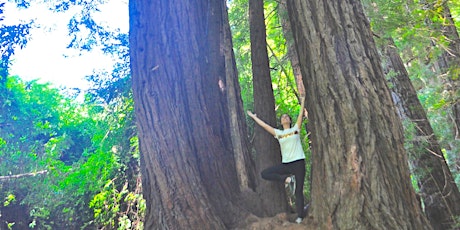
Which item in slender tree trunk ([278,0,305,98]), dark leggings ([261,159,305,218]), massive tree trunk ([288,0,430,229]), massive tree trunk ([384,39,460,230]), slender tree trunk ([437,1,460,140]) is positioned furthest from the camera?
slender tree trunk ([278,0,305,98])

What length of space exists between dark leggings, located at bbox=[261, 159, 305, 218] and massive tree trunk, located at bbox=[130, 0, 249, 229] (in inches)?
19.6

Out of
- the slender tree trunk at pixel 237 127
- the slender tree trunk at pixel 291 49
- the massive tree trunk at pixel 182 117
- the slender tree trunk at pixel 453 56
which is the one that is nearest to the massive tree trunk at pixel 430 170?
the slender tree trunk at pixel 453 56

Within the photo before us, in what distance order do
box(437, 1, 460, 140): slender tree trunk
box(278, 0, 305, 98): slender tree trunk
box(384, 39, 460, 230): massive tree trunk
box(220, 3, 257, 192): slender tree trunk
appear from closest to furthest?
box(220, 3, 257, 192): slender tree trunk → box(384, 39, 460, 230): massive tree trunk → box(437, 1, 460, 140): slender tree trunk → box(278, 0, 305, 98): slender tree trunk

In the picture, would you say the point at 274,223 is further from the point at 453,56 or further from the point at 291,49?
the point at 453,56

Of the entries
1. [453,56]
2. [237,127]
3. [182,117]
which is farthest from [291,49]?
[182,117]

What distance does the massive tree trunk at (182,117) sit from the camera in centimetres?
426

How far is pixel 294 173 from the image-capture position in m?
4.39

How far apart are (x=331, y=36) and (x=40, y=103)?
65.7 feet

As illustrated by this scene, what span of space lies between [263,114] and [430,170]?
9.69 ft

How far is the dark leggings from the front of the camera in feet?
13.9

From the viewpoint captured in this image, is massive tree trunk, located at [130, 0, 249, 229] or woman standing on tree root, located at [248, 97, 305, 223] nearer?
massive tree trunk, located at [130, 0, 249, 229]

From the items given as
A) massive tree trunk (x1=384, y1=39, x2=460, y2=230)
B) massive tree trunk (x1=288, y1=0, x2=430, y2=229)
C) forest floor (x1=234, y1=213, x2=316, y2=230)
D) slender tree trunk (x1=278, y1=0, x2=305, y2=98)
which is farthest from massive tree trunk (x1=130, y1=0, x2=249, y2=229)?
massive tree trunk (x1=384, y1=39, x2=460, y2=230)

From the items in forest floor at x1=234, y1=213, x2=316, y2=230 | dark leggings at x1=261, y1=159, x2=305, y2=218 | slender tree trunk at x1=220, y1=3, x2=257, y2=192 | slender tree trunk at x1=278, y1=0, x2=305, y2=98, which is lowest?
forest floor at x1=234, y1=213, x2=316, y2=230

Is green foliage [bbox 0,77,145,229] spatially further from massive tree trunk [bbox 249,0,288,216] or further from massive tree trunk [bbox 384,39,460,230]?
massive tree trunk [bbox 384,39,460,230]
